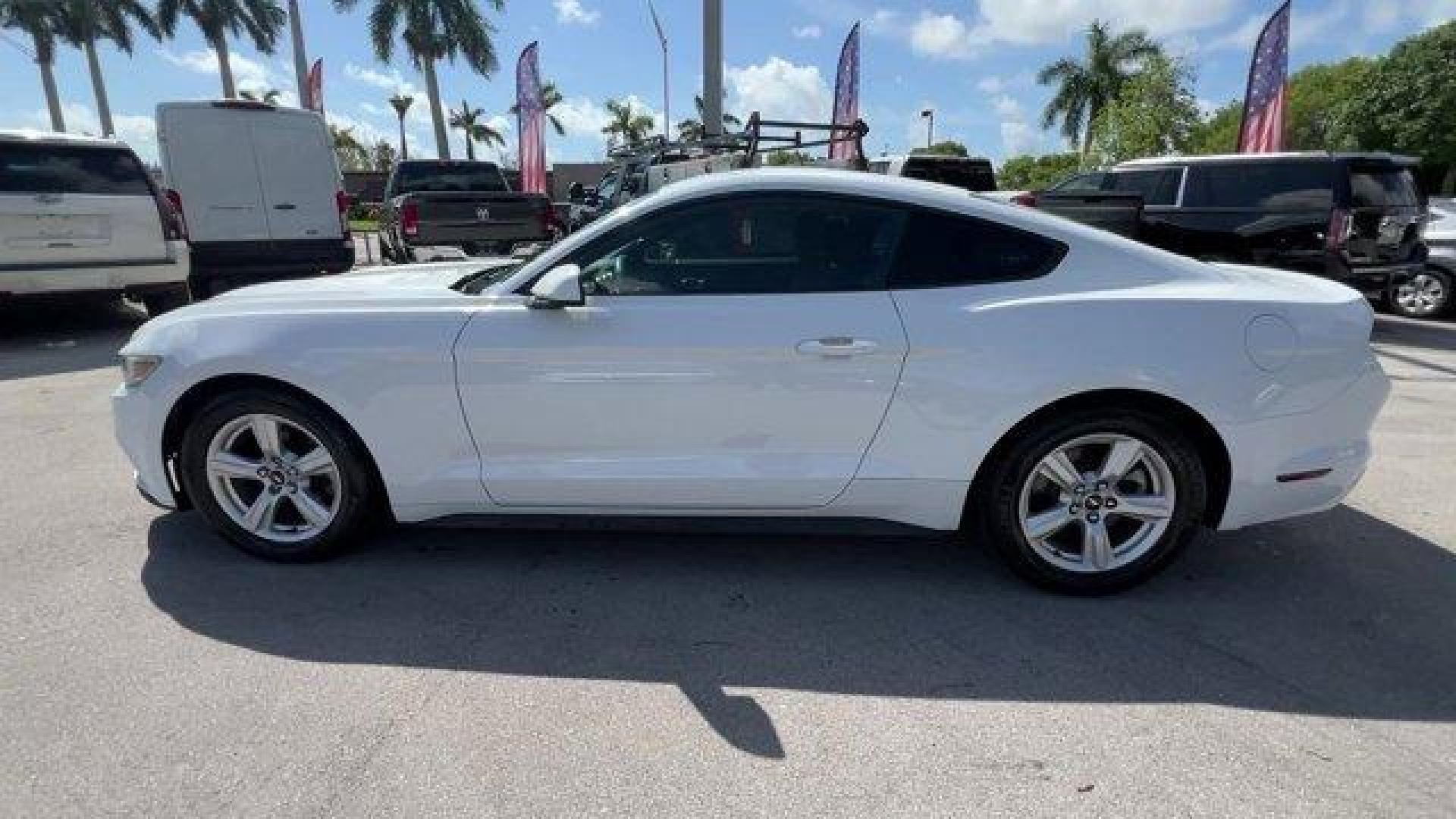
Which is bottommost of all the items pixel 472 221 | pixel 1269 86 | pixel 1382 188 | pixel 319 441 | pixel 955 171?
pixel 319 441

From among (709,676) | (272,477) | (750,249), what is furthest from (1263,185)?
(272,477)

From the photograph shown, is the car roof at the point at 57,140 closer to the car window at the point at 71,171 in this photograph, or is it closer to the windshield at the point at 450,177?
the car window at the point at 71,171

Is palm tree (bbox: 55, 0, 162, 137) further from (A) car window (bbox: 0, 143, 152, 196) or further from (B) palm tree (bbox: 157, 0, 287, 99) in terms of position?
(A) car window (bbox: 0, 143, 152, 196)

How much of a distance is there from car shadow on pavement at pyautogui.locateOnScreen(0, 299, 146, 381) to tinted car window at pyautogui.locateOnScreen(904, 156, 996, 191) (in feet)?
36.2

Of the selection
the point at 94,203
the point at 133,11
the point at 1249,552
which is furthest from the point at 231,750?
the point at 133,11

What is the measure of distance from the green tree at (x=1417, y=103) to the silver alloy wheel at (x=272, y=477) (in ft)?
140

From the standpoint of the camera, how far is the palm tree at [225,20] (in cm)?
3584

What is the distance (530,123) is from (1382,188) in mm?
18141

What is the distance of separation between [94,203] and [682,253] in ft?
23.6

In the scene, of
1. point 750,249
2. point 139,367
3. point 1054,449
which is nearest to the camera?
point 1054,449

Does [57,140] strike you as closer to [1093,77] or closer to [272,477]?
[272,477]

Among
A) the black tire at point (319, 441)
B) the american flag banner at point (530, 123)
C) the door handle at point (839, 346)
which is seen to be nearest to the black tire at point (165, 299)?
the black tire at point (319, 441)

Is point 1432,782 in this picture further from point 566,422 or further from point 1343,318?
point 566,422

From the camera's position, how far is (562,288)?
305cm
